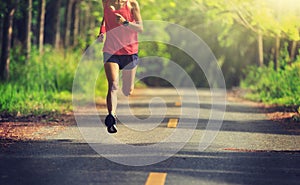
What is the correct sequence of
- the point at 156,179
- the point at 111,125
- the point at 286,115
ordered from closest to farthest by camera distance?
the point at 156,179 < the point at 111,125 < the point at 286,115

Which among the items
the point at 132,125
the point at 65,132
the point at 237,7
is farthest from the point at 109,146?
the point at 237,7

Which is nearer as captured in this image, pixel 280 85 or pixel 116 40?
pixel 116 40

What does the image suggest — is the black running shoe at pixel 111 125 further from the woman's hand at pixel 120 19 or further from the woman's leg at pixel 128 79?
the woman's hand at pixel 120 19

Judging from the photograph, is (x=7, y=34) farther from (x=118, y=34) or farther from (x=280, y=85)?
(x=118, y=34)

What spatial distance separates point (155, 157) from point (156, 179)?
142 centimetres

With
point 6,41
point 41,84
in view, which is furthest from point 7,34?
point 41,84

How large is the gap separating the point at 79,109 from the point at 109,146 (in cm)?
736

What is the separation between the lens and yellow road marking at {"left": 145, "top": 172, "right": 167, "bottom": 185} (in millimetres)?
6777

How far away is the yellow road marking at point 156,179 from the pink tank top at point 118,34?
3472mm

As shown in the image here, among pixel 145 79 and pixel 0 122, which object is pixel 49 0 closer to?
pixel 145 79

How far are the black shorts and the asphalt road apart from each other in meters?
1.01

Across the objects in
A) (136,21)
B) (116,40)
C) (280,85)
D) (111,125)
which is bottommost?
(280,85)

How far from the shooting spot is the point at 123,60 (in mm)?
10547

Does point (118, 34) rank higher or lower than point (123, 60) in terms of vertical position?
higher
